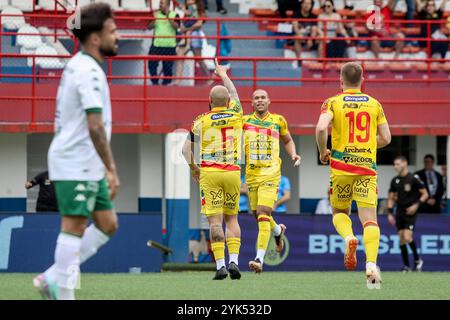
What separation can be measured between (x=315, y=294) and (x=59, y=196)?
3.72 meters

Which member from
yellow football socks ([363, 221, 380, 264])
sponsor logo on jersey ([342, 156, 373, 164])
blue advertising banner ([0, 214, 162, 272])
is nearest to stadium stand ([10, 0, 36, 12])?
blue advertising banner ([0, 214, 162, 272])

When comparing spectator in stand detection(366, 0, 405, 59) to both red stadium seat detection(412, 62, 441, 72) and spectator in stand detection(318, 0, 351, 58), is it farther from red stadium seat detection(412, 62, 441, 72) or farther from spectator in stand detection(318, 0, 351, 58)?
spectator in stand detection(318, 0, 351, 58)

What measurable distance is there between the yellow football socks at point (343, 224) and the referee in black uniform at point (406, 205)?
733cm

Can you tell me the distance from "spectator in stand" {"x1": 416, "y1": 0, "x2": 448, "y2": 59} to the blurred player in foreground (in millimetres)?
19085

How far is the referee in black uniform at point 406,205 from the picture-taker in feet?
65.0

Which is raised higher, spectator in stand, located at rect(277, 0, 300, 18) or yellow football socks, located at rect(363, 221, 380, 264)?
spectator in stand, located at rect(277, 0, 300, 18)

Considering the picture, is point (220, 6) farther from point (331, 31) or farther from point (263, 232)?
point (263, 232)

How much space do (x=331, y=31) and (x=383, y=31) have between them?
144cm

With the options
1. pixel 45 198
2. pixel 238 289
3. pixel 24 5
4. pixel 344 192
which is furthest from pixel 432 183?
pixel 238 289

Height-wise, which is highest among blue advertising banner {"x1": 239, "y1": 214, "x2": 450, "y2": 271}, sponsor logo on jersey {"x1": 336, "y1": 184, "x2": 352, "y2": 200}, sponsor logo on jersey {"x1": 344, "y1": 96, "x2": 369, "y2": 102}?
sponsor logo on jersey {"x1": 344, "y1": 96, "x2": 369, "y2": 102}

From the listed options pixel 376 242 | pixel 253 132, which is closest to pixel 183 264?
pixel 253 132

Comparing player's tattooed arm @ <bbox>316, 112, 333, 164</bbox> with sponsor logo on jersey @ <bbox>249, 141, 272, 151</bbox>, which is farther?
sponsor logo on jersey @ <bbox>249, 141, 272, 151</bbox>

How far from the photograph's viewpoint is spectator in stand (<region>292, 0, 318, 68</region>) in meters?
26.3

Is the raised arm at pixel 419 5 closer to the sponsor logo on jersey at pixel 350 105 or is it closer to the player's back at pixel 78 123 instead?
the sponsor logo on jersey at pixel 350 105
